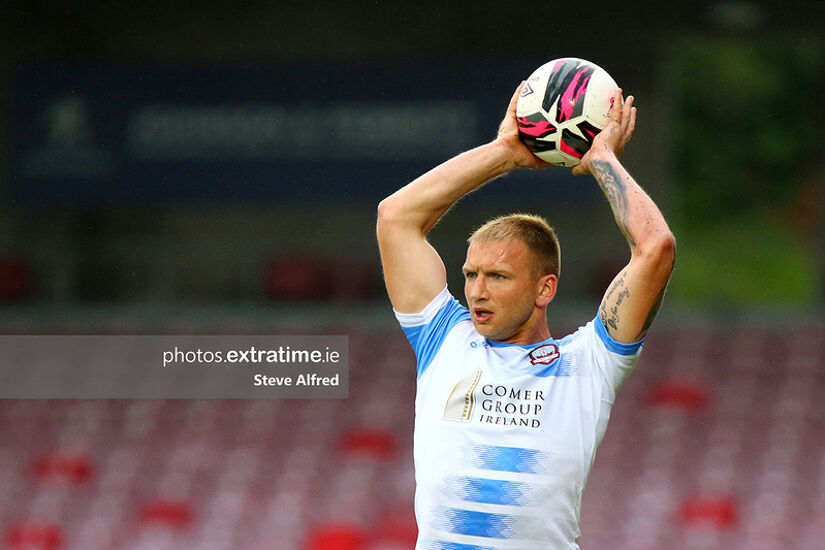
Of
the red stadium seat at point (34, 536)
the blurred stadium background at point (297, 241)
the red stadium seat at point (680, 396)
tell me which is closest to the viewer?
the red stadium seat at point (34, 536)

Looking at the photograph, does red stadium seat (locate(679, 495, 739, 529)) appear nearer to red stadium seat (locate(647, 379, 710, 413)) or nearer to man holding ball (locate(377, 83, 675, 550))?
red stadium seat (locate(647, 379, 710, 413))

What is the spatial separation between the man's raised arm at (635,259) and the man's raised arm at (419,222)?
326mm

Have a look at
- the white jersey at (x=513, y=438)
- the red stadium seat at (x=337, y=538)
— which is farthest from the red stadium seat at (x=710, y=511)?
the white jersey at (x=513, y=438)

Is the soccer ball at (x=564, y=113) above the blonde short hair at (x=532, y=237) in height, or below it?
above

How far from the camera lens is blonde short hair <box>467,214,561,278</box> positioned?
3225 mm

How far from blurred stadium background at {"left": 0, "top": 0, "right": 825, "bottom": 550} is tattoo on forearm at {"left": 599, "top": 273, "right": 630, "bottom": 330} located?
6.72 meters

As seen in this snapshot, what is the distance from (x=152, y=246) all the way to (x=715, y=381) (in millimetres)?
5538

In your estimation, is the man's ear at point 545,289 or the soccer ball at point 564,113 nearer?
the man's ear at point 545,289

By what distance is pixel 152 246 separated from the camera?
12266 millimetres

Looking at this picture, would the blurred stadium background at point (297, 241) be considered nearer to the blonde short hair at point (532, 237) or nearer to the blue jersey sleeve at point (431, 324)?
the blue jersey sleeve at point (431, 324)

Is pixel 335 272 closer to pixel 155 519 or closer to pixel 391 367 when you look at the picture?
pixel 391 367

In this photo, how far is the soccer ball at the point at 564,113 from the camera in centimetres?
333

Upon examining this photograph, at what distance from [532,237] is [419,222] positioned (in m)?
0.31

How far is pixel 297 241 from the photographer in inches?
483
